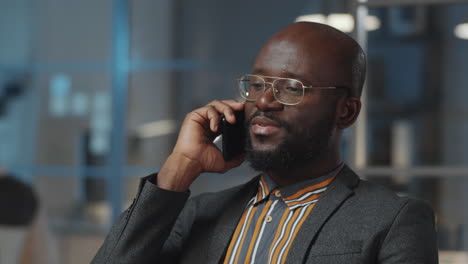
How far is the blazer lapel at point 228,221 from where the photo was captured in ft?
4.85

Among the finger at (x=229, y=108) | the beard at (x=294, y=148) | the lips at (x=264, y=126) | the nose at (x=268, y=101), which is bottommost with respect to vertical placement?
the beard at (x=294, y=148)

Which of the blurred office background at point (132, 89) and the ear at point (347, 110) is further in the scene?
the blurred office background at point (132, 89)

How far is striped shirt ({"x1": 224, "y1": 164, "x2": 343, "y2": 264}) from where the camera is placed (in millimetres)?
1431

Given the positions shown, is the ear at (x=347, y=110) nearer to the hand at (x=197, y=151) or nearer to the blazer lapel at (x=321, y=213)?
the blazer lapel at (x=321, y=213)

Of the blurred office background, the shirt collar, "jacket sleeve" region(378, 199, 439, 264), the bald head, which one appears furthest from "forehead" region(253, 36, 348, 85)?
the blurred office background

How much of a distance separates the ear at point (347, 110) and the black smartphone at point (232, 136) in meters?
0.25

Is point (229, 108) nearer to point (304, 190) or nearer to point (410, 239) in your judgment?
point (304, 190)

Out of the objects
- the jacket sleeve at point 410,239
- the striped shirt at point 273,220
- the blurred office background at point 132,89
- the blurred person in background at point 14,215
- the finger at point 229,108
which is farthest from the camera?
the blurred office background at point 132,89

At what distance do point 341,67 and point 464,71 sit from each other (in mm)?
2363

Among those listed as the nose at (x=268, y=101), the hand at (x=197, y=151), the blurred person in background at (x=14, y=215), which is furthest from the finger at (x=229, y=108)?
the blurred person in background at (x=14, y=215)

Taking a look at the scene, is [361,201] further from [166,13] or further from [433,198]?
[166,13]

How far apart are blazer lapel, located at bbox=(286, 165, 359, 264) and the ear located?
4.7 inches

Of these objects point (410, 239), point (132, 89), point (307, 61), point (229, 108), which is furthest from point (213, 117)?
point (132, 89)

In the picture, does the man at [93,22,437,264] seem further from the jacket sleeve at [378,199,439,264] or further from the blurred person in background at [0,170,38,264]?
the blurred person in background at [0,170,38,264]
